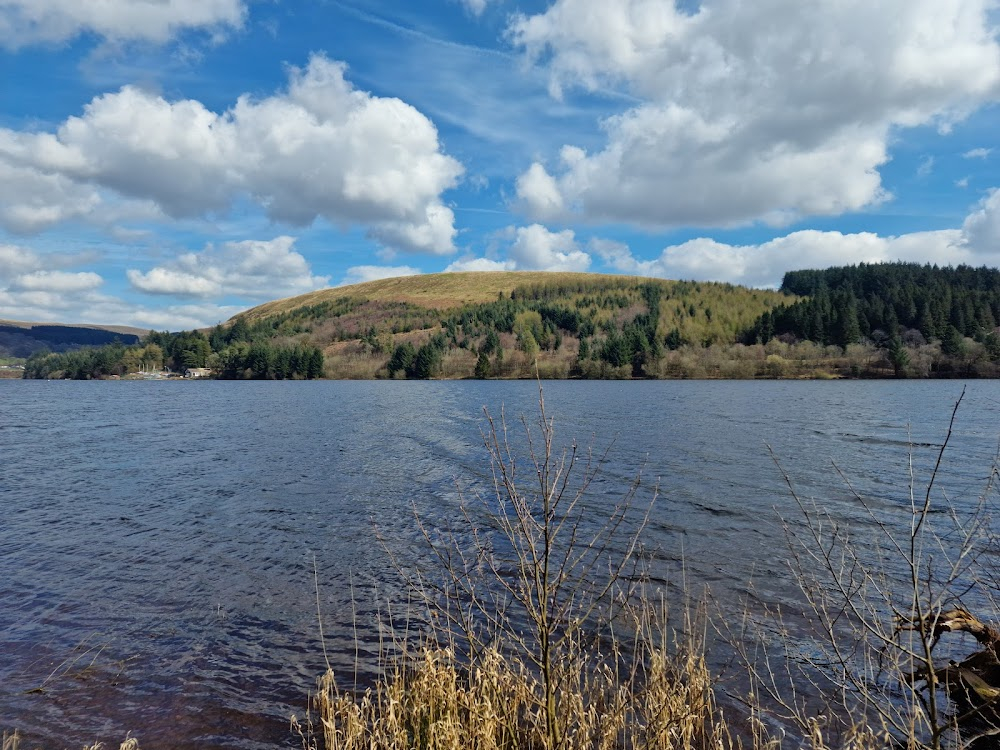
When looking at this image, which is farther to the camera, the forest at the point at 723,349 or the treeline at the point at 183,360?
the treeline at the point at 183,360

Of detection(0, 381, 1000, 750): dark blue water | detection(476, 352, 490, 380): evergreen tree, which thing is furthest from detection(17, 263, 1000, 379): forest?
detection(0, 381, 1000, 750): dark blue water

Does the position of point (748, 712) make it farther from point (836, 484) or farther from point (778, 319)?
point (778, 319)

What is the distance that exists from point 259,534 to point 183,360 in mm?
188176

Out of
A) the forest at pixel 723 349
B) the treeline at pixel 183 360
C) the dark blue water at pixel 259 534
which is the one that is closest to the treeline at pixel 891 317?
the forest at pixel 723 349

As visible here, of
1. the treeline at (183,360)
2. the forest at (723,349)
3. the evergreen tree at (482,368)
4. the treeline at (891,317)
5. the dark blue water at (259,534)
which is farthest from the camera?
the treeline at (183,360)

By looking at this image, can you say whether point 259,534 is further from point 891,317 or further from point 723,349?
point 891,317

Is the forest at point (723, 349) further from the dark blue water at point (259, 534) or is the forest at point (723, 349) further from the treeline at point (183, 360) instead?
the dark blue water at point (259, 534)

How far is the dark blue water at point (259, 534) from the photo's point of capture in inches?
339

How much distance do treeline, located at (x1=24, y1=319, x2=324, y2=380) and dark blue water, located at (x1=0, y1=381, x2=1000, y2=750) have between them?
12572 cm

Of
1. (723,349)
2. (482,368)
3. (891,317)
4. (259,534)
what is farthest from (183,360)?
(891,317)

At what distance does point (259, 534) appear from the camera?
657 inches

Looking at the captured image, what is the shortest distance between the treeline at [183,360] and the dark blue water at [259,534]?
126 meters

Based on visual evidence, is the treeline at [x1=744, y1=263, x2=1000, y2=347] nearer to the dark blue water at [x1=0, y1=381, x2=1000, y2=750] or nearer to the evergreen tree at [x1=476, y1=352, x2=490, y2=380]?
the evergreen tree at [x1=476, y1=352, x2=490, y2=380]

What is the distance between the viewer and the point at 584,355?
150 metres
